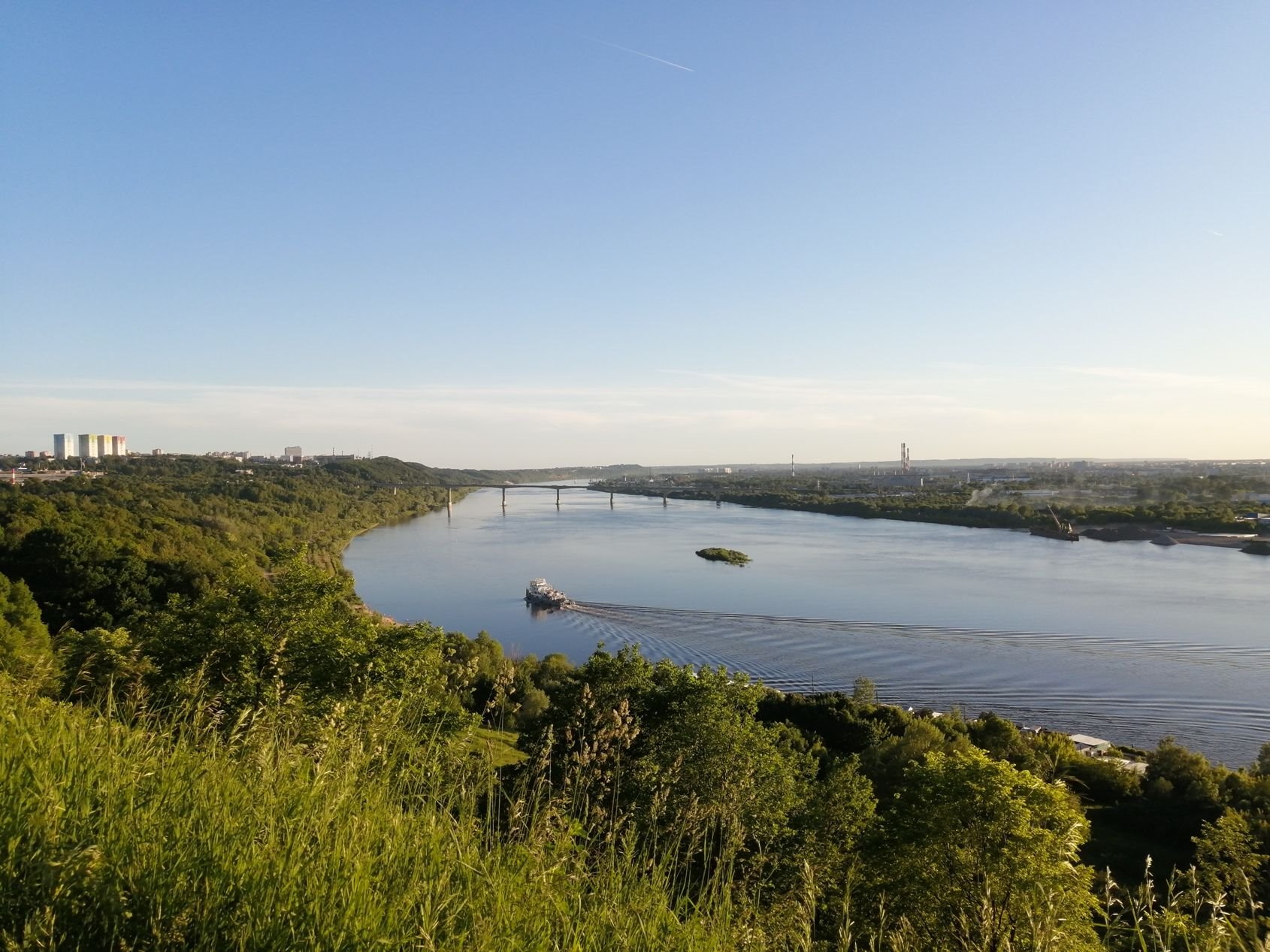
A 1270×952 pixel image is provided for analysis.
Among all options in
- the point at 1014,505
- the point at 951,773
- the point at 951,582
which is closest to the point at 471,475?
the point at 1014,505

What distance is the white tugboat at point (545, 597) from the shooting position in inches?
770

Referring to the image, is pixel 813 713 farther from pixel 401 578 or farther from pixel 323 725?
pixel 401 578

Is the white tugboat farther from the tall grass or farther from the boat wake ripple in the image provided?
A: the tall grass

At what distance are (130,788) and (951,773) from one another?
3.76m

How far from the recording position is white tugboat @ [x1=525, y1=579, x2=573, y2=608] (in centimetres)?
1955

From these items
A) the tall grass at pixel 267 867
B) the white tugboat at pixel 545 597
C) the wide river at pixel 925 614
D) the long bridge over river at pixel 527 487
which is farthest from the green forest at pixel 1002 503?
the tall grass at pixel 267 867

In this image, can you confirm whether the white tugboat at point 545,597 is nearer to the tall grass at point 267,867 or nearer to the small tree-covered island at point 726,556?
the small tree-covered island at point 726,556

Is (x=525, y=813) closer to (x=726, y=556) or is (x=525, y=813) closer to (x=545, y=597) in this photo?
(x=545, y=597)

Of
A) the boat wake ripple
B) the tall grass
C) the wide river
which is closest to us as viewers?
the tall grass

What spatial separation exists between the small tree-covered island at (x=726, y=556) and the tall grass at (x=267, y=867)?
82.4ft

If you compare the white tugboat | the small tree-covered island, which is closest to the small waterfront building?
the white tugboat

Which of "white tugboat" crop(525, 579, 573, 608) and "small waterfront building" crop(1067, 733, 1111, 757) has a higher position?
"white tugboat" crop(525, 579, 573, 608)

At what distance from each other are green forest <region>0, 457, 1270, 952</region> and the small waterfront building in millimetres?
471

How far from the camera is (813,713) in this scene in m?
10.1
